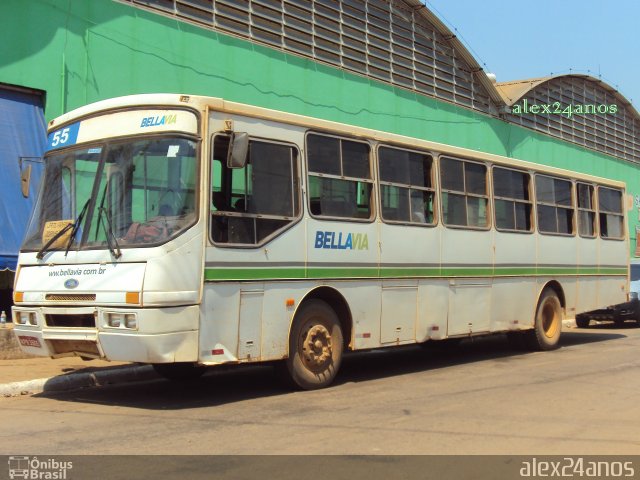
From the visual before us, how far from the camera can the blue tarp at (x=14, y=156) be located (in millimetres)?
12109

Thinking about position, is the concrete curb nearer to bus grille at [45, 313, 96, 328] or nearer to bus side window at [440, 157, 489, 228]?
bus grille at [45, 313, 96, 328]

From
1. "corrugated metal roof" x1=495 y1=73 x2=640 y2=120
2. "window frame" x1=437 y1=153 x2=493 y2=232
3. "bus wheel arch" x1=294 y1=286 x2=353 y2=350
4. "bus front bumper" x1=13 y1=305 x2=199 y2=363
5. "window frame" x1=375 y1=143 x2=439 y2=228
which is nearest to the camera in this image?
"bus front bumper" x1=13 y1=305 x2=199 y2=363

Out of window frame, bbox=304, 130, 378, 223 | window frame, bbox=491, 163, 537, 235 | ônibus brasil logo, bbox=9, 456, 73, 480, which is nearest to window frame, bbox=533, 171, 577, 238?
window frame, bbox=491, 163, 537, 235

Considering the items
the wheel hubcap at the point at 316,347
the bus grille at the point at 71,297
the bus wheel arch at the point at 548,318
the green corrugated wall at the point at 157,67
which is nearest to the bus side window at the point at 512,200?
the bus wheel arch at the point at 548,318

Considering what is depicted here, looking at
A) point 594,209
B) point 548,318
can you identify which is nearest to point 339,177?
point 548,318

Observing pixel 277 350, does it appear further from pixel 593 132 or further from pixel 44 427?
pixel 593 132

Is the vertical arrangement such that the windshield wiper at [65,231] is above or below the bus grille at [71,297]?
above

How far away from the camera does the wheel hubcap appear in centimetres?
839

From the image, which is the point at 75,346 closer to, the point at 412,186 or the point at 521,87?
the point at 412,186

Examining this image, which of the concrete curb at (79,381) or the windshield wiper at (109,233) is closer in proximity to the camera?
the windshield wiper at (109,233)

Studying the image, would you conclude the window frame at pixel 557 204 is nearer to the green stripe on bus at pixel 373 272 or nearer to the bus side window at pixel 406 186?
the green stripe on bus at pixel 373 272

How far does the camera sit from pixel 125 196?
7.29 m

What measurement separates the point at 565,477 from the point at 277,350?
3635 mm

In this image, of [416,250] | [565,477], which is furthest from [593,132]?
[565,477]
